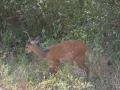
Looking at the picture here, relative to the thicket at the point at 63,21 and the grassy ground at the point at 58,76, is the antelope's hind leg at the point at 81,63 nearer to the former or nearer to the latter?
the grassy ground at the point at 58,76

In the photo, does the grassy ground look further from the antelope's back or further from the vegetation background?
the antelope's back

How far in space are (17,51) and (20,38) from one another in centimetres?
77

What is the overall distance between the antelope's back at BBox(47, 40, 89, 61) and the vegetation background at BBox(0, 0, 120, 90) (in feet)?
0.62

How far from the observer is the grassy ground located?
232 inches

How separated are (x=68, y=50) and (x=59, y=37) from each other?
7.52 ft

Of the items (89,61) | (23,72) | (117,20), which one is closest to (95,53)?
(89,61)

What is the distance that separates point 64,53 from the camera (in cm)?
766

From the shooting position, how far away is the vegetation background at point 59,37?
6227 millimetres

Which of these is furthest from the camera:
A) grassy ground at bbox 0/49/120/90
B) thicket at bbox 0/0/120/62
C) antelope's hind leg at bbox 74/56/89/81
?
thicket at bbox 0/0/120/62

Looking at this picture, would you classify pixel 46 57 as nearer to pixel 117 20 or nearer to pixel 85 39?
pixel 85 39

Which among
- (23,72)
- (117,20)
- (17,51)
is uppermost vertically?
(117,20)

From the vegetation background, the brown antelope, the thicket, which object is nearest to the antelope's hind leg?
the brown antelope

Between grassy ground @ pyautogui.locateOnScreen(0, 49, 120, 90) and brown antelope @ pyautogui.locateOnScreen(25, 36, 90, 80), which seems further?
brown antelope @ pyautogui.locateOnScreen(25, 36, 90, 80)

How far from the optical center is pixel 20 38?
9.88 meters
